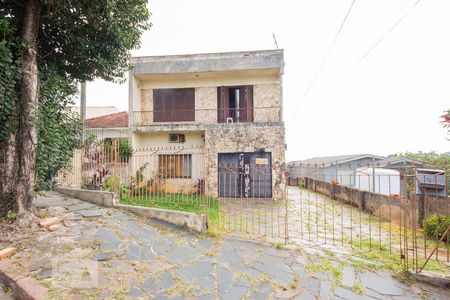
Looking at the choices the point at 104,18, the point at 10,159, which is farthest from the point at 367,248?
the point at 104,18

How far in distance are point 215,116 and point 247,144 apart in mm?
2519

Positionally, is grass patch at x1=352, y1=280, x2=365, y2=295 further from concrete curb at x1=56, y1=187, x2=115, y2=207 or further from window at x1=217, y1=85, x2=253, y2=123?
window at x1=217, y1=85, x2=253, y2=123

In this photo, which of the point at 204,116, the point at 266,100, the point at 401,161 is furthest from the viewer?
the point at 401,161

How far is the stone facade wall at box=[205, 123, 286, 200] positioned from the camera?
10.7 m

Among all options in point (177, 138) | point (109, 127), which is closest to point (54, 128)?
point (177, 138)

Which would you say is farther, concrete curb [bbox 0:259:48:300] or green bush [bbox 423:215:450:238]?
green bush [bbox 423:215:450:238]

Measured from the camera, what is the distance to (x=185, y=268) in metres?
3.51

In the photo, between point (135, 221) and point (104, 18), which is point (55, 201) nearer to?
point (135, 221)

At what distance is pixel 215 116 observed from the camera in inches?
483

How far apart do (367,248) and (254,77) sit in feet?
31.0

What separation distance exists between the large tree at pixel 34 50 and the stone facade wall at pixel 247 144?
231 inches

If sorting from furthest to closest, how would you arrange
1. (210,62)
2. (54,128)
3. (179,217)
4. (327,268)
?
(210,62)
(179,217)
(54,128)
(327,268)

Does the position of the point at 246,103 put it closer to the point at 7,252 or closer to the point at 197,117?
the point at 197,117

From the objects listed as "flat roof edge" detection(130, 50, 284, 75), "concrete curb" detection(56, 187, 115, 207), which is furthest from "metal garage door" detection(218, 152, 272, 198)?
"concrete curb" detection(56, 187, 115, 207)
